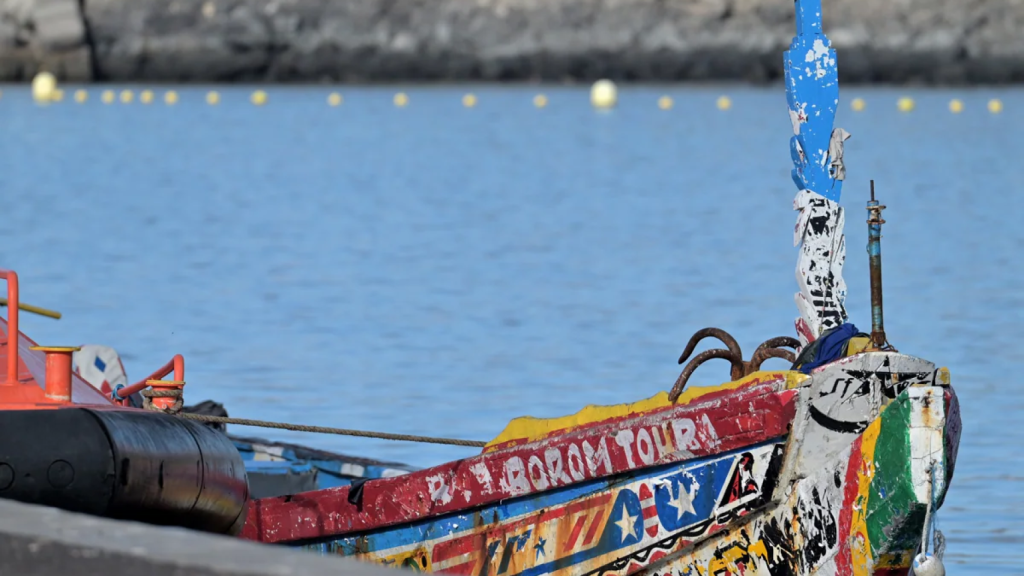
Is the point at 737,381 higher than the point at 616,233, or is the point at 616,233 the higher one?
the point at 737,381

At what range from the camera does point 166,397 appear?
8375 mm

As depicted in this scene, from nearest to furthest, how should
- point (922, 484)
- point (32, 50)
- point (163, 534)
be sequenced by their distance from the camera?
point (163, 534) < point (922, 484) < point (32, 50)

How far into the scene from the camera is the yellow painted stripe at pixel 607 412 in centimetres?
753

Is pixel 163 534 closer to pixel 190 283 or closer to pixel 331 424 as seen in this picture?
pixel 331 424

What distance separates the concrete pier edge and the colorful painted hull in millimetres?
2992

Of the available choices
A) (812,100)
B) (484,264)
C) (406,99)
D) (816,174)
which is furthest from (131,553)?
(406,99)

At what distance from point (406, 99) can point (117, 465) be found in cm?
6839

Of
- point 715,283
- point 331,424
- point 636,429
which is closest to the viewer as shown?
point 636,429

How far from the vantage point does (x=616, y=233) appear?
30438 millimetres

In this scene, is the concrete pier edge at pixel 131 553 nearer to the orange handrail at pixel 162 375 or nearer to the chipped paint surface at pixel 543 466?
the chipped paint surface at pixel 543 466

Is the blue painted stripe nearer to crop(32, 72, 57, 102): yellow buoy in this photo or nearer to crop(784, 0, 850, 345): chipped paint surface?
crop(784, 0, 850, 345): chipped paint surface

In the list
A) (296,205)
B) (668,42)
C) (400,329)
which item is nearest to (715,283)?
(400,329)

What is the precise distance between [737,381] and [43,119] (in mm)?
57966

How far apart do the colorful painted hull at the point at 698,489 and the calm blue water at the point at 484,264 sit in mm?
3738
